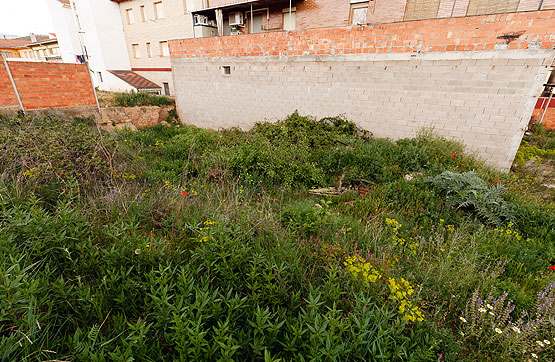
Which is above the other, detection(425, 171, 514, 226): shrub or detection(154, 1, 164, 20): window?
detection(154, 1, 164, 20): window

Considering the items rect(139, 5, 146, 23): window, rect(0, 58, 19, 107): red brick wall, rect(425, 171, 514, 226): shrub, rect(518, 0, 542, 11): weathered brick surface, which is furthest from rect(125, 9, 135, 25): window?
rect(425, 171, 514, 226): shrub

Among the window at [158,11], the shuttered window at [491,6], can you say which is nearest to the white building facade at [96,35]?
the window at [158,11]

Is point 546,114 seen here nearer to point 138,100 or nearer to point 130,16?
point 138,100

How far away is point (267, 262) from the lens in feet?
6.79

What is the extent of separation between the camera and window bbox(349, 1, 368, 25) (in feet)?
38.3

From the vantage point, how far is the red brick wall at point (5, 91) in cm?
711

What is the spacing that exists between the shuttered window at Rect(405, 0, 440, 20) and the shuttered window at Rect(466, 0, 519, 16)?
1.35m

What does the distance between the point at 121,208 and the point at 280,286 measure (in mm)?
2427

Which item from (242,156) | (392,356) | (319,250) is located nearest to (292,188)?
(242,156)

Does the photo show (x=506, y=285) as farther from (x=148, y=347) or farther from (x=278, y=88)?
(x=278, y=88)

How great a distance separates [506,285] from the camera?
8.95 feet

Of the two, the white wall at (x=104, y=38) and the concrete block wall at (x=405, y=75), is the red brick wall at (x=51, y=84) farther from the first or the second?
the white wall at (x=104, y=38)

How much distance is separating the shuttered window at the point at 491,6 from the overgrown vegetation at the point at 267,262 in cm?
874

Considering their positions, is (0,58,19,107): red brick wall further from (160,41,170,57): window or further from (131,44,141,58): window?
(131,44,141,58): window
